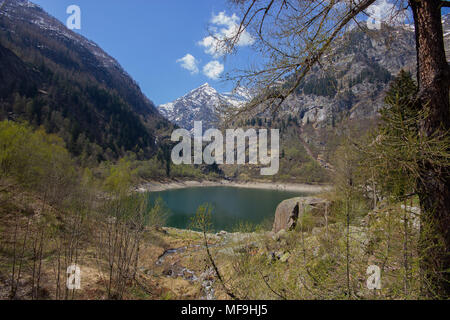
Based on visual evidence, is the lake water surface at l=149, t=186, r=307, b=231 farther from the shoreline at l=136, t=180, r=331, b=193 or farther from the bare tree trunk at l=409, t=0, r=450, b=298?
the shoreline at l=136, t=180, r=331, b=193

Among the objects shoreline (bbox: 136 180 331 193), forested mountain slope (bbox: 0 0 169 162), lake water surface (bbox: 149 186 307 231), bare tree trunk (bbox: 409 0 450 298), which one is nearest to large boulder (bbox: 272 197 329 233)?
lake water surface (bbox: 149 186 307 231)

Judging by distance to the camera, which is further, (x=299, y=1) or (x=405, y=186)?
(x=299, y=1)

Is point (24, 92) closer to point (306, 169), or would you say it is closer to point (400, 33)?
point (400, 33)

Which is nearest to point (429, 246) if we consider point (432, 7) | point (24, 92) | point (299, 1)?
point (432, 7)

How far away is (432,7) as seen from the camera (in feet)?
4.66

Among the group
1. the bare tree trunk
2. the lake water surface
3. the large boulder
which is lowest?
the lake water surface

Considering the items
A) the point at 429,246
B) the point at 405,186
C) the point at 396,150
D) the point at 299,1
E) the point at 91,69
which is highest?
the point at 91,69

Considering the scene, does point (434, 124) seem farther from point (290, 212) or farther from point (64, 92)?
point (64, 92)

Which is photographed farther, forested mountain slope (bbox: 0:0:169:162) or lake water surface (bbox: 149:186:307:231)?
forested mountain slope (bbox: 0:0:169:162)

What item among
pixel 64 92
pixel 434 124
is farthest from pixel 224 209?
pixel 64 92

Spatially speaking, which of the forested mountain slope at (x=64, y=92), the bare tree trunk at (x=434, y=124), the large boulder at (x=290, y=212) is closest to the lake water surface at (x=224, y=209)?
the large boulder at (x=290, y=212)

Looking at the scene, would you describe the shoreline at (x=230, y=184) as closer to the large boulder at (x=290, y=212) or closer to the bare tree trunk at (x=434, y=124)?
the large boulder at (x=290, y=212)

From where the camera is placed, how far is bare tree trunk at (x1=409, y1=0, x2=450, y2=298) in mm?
1393
